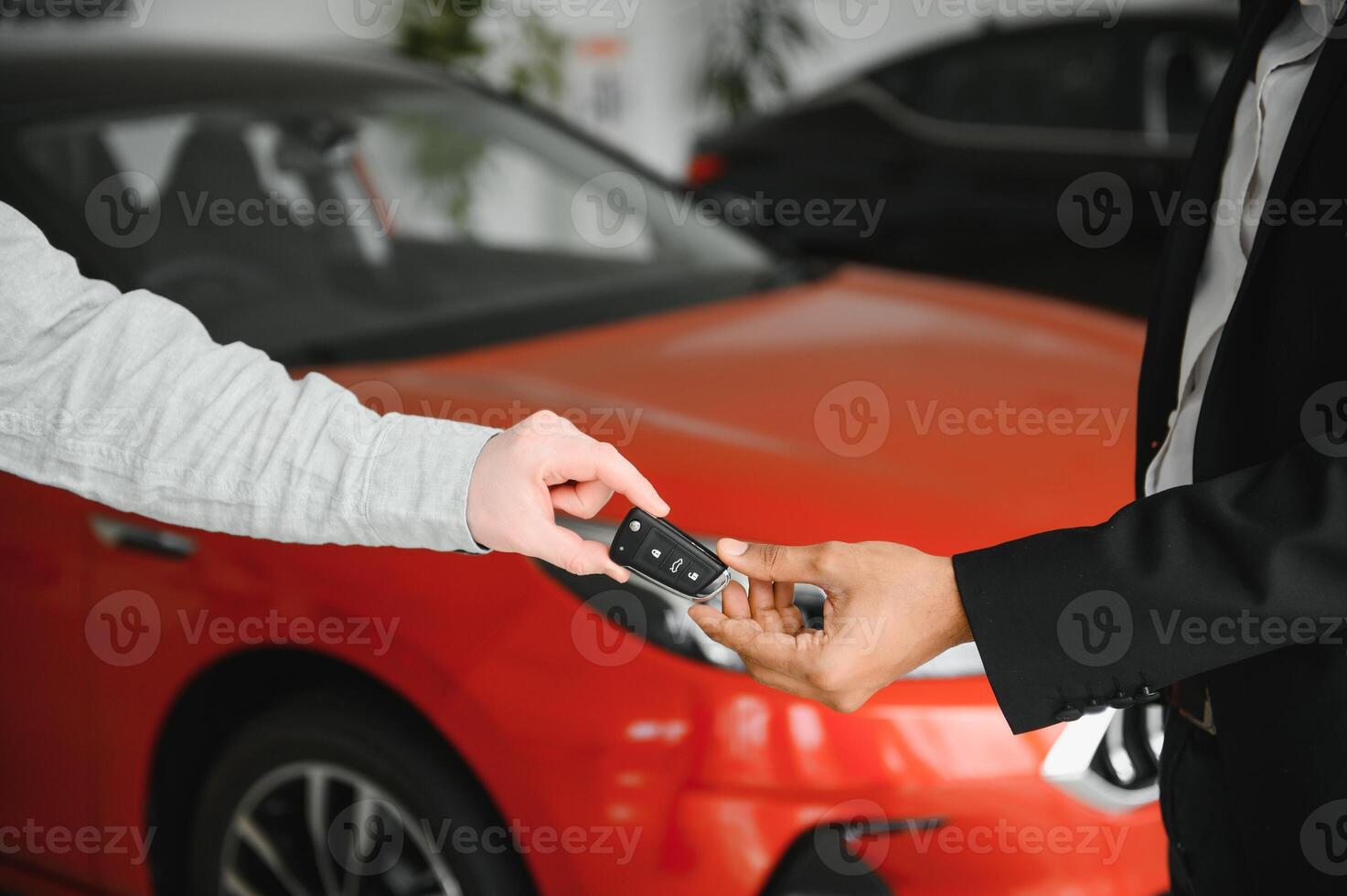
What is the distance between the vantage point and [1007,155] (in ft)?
15.0

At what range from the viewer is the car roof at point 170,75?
7.02ft

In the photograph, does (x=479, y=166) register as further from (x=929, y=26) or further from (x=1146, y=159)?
(x=929, y=26)

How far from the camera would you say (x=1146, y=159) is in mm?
4344

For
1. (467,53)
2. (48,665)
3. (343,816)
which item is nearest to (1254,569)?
(343,816)

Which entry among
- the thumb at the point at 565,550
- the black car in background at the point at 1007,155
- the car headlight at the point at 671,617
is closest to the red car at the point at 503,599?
the car headlight at the point at 671,617

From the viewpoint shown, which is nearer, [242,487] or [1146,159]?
[242,487]

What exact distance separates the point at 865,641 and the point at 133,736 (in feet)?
3.84

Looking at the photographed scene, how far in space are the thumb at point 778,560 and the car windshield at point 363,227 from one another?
43.9 inches

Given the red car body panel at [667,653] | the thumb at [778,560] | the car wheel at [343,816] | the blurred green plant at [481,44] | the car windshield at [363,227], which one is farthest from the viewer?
the blurred green plant at [481,44]

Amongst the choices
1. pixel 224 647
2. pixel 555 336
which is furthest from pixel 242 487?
pixel 555 336

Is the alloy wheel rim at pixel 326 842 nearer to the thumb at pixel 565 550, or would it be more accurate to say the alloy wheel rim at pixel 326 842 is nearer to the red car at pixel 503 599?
the red car at pixel 503 599

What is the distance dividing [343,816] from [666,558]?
0.79m

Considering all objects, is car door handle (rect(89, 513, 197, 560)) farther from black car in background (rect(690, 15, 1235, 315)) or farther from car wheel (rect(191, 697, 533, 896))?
black car in background (rect(690, 15, 1235, 315))

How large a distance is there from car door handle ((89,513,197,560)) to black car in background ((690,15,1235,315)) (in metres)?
3.09
